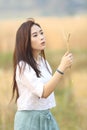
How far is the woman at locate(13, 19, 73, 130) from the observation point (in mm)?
1676

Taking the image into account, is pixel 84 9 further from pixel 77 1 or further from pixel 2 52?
pixel 2 52

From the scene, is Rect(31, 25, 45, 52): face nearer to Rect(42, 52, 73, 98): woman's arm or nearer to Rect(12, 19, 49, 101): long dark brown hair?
Rect(12, 19, 49, 101): long dark brown hair

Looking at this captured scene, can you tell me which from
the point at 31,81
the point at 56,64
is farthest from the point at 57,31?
the point at 31,81

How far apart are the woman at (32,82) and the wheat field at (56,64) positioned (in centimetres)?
118

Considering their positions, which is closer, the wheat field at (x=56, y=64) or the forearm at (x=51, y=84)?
the forearm at (x=51, y=84)

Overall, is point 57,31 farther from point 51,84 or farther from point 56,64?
point 51,84

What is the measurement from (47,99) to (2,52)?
136cm

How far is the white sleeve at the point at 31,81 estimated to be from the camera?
1652mm

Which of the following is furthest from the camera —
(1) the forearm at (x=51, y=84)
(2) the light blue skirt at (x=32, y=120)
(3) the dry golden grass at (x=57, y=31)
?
(3) the dry golden grass at (x=57, y=31)

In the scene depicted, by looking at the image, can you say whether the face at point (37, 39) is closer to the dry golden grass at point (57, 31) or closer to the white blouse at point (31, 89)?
the white blouse at point (31, 89)

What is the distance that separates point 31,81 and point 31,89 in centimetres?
3

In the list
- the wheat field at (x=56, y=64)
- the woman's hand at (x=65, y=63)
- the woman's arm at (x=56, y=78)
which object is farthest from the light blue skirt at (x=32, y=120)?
the wheat field at (x=56, y=64)

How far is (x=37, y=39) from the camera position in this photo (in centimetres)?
176

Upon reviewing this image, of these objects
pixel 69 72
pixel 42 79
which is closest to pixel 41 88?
pixel 42 79
